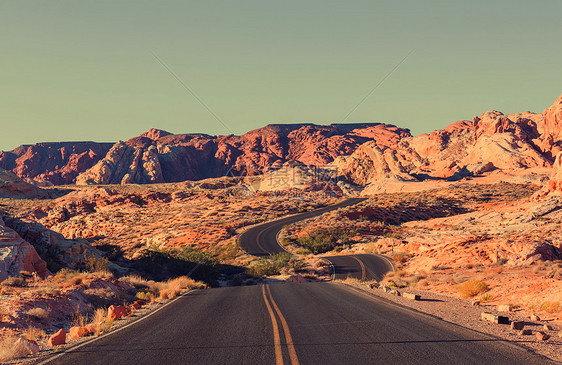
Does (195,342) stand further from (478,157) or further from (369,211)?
(478,157)

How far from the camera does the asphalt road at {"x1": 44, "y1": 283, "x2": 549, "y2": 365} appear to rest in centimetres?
714

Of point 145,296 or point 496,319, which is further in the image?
point 145,296

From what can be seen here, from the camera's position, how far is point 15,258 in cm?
1902

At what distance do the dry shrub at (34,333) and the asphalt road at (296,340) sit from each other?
6.32 ft

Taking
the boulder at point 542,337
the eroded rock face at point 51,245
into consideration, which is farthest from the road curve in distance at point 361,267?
the boulder at point 542,337

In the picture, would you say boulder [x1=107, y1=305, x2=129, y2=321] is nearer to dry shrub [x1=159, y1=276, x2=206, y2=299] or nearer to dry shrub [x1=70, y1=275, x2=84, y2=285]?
dry shrub [x1=159, y1=276, x2=206, y2=299]

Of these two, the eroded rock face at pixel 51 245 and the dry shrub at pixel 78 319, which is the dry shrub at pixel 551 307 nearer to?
the dry shrub at pixel 78 319

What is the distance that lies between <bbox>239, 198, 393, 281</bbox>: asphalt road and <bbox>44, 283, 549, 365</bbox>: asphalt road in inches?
639

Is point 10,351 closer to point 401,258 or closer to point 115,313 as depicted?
point 115,313

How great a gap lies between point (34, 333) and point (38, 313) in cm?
184

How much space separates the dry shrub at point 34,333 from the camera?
9293mm

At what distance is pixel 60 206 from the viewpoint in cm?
7844

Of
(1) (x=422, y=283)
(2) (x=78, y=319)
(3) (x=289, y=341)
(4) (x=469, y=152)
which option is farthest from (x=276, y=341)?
(4) (x=469, y=152)

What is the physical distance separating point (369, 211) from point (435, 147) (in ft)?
210
